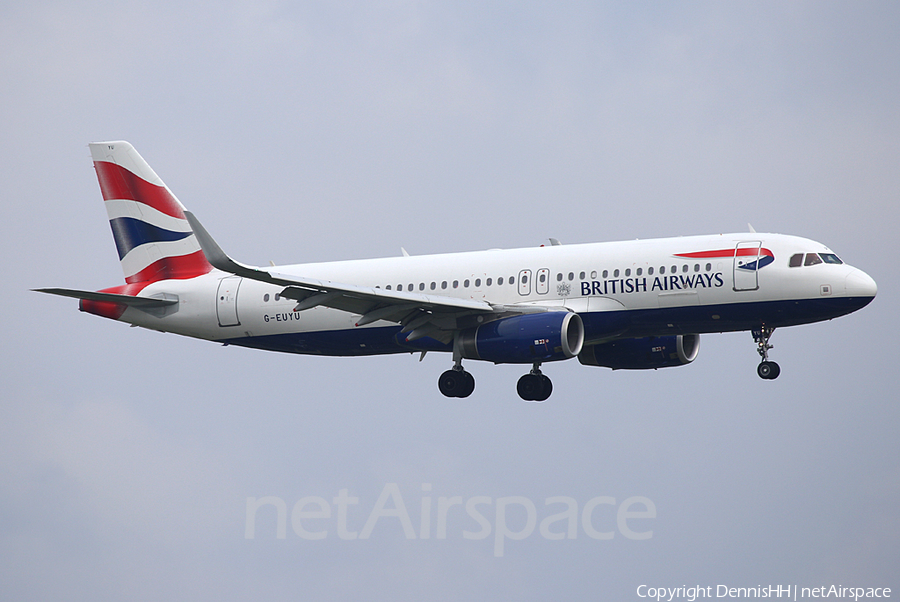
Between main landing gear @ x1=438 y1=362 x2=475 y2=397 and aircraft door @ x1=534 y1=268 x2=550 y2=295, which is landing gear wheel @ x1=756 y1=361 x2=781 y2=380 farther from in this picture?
main landing gear @ x1=438 y1=362 x2=475 y2=397

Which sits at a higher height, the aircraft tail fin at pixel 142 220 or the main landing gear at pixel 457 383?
the aircraft tail fin at pixel 142 220

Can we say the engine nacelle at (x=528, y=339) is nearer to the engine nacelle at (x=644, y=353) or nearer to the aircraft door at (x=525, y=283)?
the aircraft door at (x=525, y=283)

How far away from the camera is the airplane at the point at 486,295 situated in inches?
1400

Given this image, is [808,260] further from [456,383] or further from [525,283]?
[456,383]

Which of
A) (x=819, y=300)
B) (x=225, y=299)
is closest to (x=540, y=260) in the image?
(x=819, y=300)

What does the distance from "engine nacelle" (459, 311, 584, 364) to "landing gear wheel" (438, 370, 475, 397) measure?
2618 mm

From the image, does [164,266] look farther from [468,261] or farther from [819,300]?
[819,300]

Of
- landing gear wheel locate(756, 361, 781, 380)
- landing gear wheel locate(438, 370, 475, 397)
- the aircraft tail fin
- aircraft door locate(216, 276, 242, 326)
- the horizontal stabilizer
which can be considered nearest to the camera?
landing gear wheel locate(756, 361, 781, 380)

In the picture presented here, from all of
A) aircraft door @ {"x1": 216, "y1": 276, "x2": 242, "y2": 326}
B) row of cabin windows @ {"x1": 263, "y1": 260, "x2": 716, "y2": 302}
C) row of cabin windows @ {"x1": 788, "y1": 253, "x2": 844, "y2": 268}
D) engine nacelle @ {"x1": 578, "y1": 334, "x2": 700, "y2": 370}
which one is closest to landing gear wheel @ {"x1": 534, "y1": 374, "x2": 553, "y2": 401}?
engine nacelle @ {"x1": 578, "y1": 334, "x2": 700, "y2": 370}

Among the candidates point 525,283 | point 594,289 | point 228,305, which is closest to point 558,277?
point 525,283

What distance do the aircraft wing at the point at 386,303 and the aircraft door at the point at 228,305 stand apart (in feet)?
18.1

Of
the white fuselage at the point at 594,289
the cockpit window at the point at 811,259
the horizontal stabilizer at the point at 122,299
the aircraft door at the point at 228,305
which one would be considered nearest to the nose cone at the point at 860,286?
the white fuselage at the point at 594,289

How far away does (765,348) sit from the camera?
37062 millimetres

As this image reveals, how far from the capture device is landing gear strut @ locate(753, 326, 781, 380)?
36938 millimetres
